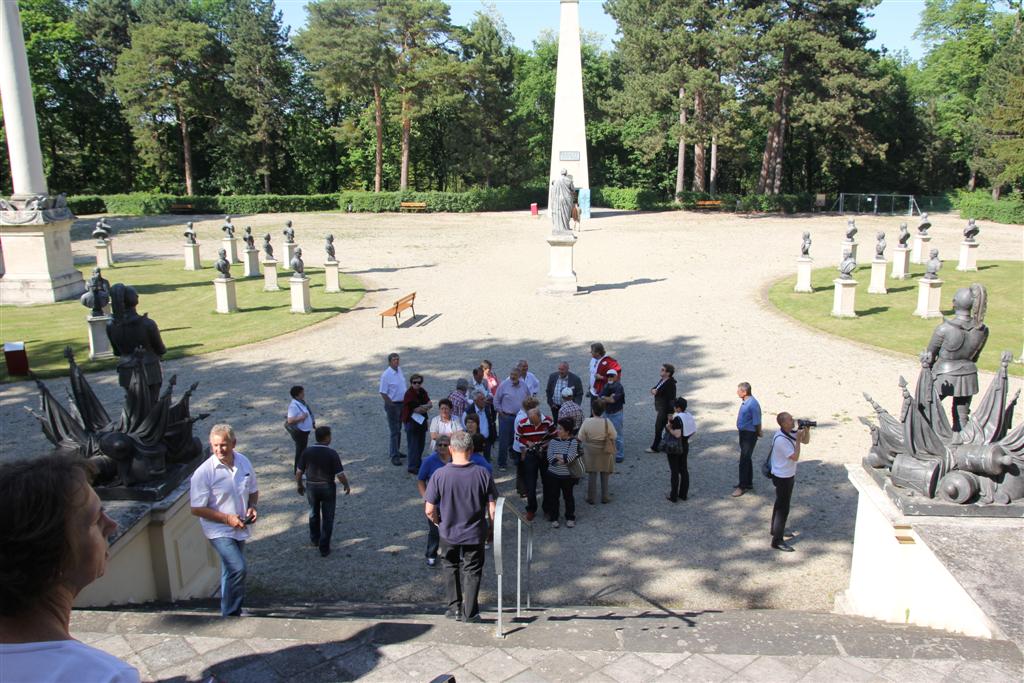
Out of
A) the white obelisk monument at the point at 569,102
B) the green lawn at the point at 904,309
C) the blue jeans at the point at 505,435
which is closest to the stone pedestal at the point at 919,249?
the green lawn at the point at 904,309

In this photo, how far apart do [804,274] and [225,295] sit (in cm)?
1550

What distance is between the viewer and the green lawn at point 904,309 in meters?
15.8

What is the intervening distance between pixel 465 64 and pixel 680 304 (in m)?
30.1

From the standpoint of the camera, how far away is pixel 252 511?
555 cm

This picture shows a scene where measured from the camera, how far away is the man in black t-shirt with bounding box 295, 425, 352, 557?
23.9ft

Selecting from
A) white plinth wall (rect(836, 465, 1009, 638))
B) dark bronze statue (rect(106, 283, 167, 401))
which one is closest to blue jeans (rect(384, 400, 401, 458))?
dark bronze statue (rect(106, 283, 167, 401))

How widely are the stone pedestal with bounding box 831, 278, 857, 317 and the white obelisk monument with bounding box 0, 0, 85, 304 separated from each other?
2046 cm

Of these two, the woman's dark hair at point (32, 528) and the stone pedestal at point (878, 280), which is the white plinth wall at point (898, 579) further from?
the stone pedestal at point (878, 280)

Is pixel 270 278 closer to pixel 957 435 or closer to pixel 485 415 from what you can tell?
pixel 485 415

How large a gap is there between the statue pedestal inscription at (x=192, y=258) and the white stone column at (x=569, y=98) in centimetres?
1654

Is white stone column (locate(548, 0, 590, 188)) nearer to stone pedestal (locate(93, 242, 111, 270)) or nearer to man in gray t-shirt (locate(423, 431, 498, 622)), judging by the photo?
stone pedestal (locate(93, 242, 111, 270))

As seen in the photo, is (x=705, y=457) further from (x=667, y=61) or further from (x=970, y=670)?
(x=667, y=61)

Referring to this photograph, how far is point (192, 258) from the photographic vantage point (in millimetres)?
26203

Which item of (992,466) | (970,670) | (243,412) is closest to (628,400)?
(243,412)
